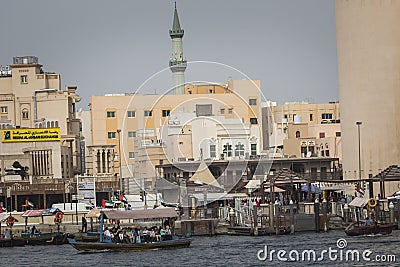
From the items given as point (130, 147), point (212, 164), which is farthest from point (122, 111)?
point (212, 164)

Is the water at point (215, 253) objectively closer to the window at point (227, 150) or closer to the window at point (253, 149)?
the window at point (227, 150)

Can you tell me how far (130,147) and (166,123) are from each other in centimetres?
820

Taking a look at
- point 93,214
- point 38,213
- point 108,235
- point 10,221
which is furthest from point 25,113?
point 108,235

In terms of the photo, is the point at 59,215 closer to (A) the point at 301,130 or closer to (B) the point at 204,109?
(A) the point at 301,130

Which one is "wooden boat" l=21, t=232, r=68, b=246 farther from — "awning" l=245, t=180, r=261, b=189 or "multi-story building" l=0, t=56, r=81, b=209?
"awning" l=245, t=180, r=261, b=189

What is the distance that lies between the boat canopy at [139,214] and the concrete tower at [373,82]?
25477mm

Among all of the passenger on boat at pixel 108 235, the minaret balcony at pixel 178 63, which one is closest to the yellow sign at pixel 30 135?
the minaret balcony at pixel 178 63

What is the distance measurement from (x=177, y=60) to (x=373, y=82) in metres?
59.0

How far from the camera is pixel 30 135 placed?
384 feet

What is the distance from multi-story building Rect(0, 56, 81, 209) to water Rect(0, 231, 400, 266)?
30.5 metres

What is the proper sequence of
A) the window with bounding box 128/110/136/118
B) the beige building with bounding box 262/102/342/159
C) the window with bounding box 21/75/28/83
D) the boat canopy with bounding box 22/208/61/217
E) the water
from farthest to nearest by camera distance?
the window with bounding box 128/110/136/118
the window with bounding box 21/75/28/83
the beige building with bounding box 262/102/342/159
the boat canopy with bounding box 22/208/61/217
the water

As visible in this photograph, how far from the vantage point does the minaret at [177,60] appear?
152 m

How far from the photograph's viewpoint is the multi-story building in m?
110

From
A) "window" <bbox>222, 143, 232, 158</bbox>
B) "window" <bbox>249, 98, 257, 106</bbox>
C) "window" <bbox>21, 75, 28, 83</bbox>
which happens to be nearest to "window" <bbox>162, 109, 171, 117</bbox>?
"window" <bbox>249, 98, 257, 106</bbox>
